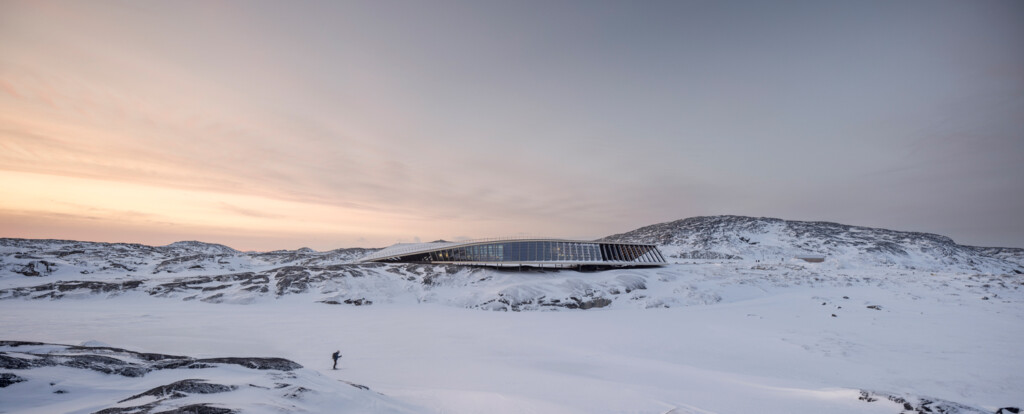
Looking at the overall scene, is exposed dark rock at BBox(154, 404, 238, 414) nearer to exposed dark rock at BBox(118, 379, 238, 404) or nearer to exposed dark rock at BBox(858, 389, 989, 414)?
exposed dark rock at BBox(118, 379, 238, 404)

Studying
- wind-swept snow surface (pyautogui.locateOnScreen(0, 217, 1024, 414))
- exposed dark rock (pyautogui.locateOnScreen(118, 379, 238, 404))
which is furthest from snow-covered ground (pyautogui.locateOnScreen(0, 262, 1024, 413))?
exposed dark rock (pyautogui.locateOnScreen(118, 379, 238, 404))

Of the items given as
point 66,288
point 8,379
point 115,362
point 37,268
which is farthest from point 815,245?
point 37,268

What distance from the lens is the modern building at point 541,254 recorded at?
6016 cm

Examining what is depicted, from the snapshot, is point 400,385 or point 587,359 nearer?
point 400,385

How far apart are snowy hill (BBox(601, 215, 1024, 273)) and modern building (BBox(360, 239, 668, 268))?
37877 millimetres

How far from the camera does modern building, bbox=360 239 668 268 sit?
197 ft

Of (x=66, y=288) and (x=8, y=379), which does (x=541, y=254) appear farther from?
(x=66, y=288)

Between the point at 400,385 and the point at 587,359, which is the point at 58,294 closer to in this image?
the point at 400,385

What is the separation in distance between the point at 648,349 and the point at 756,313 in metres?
19.5

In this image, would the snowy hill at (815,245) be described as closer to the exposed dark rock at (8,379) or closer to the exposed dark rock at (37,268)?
the exposed dark rock at (8,379)

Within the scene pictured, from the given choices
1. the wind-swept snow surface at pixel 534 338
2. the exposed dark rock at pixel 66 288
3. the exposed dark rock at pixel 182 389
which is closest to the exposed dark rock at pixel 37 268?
the wind-swept snow surface at pixel 534 338

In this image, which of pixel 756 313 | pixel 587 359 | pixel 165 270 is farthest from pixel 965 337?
pixel 165 270

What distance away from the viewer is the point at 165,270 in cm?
7106

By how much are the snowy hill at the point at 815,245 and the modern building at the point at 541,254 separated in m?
37.9
